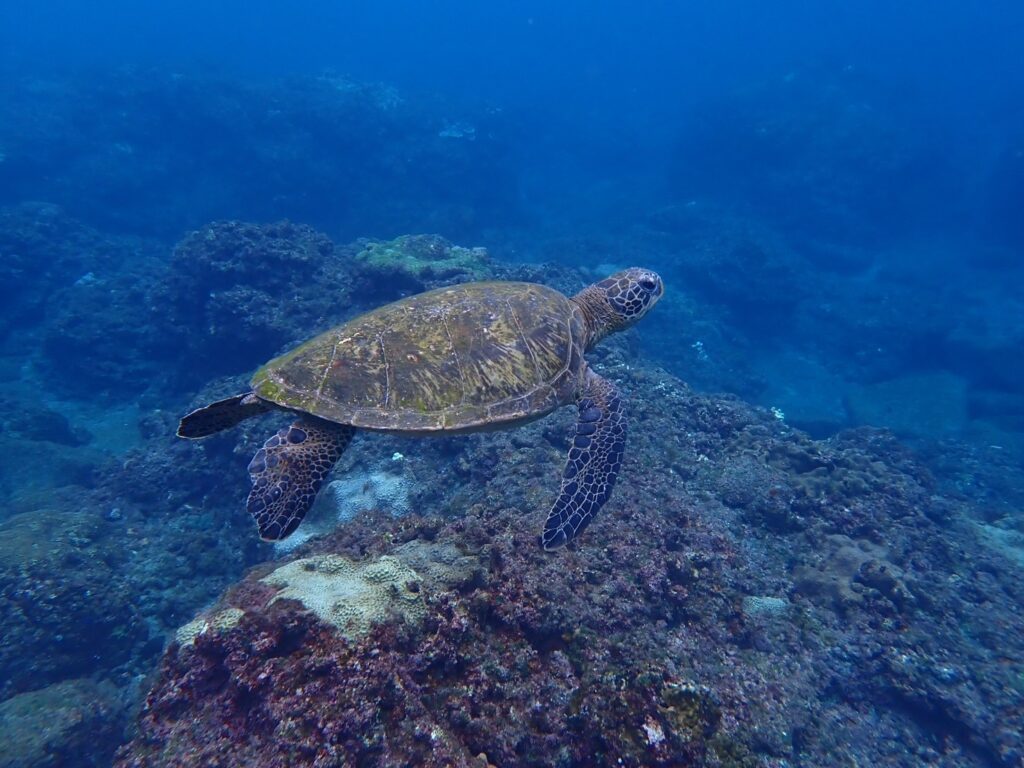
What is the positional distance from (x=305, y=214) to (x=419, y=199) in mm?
5855

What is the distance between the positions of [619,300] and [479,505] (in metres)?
3.00

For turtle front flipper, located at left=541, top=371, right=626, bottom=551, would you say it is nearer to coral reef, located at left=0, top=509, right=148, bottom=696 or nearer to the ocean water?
the ocean water

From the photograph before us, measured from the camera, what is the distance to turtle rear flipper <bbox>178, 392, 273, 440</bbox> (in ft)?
15.1

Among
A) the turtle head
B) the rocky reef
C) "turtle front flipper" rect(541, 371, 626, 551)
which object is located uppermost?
the turtle head

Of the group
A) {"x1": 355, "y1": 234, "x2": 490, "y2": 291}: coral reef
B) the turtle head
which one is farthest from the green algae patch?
the turtle head

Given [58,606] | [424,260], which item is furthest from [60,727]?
[424,260]

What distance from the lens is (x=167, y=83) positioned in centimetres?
3053

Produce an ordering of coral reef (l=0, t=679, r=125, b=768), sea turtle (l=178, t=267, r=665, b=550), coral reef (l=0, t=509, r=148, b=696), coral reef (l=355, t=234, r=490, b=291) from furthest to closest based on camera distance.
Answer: coral reef (l=355, t=234, r=490, b=291)
coral reef (l=0, t=509, r=148, b=696)
coral reef (l=0, t=679, r=125, b=768)
sea turtle (l=178, t=267, r=665, b=550)

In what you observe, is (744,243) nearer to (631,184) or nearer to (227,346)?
(631,184)

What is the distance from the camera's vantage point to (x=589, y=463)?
5195 mm

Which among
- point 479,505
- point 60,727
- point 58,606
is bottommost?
point 58,606

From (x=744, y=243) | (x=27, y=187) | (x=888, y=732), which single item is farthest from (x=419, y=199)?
(x=888, y=732)

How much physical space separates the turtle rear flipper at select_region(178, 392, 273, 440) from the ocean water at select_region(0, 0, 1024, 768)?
0.74m

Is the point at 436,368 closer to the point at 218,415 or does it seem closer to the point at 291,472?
the point at 291,472
